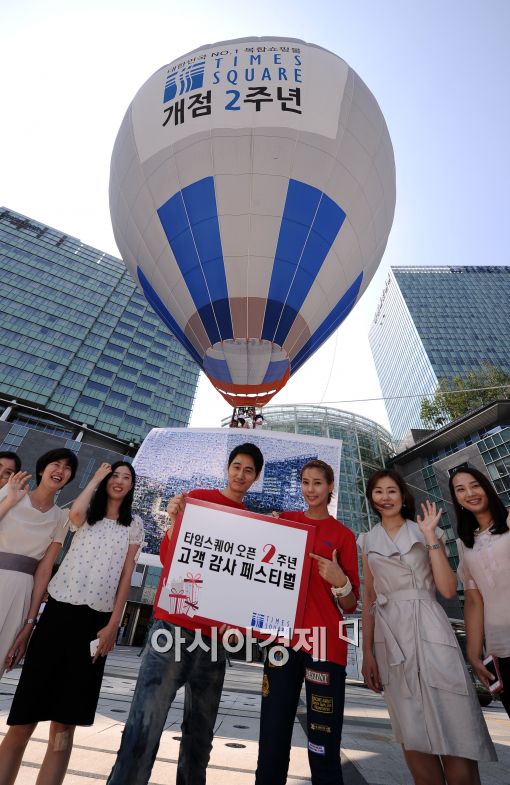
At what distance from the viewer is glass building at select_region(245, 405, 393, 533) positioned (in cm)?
3350

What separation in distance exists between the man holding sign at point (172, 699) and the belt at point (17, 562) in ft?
3.43

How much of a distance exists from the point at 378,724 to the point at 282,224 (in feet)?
29.1

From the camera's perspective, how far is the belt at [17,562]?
245 centimetres

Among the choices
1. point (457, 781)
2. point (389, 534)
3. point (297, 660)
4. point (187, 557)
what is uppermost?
point (389, 534)

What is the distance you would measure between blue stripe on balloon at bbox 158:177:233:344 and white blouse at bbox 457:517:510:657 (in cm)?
574

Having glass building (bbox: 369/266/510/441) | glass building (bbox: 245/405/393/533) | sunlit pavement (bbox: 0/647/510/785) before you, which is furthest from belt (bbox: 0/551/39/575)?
glass building (bbox: 369/266/510/441)

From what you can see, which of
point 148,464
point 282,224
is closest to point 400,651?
point 148,464

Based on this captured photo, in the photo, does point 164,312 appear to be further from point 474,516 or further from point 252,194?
point 474,516

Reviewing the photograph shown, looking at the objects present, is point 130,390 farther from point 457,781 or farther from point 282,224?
point 457,781

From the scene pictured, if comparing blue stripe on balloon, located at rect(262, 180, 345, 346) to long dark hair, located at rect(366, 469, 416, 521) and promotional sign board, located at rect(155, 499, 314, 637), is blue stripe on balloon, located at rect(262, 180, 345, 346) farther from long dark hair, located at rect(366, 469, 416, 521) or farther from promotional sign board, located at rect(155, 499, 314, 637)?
promotional sign board, located at rect(155, 499, 314, 637)

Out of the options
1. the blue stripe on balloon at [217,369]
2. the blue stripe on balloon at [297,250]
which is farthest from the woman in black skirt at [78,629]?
the blue stripe on balloon at [297,250]

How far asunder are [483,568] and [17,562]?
3126mm

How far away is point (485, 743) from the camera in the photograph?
191 centimetres

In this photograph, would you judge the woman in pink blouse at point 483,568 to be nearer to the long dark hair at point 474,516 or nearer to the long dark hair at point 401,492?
the long dark hair at point 474,516
